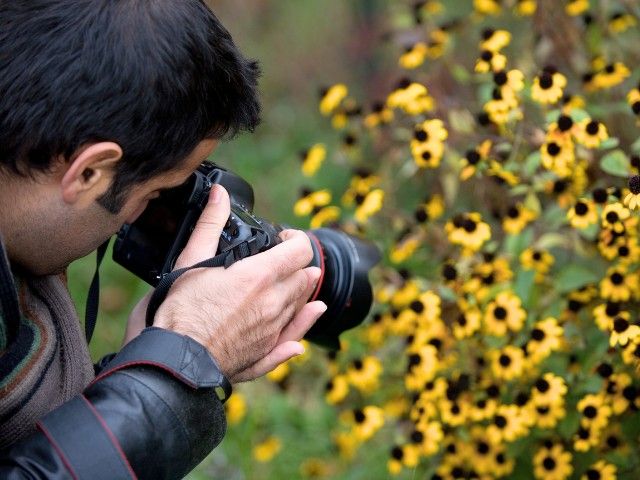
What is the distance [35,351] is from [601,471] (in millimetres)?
975

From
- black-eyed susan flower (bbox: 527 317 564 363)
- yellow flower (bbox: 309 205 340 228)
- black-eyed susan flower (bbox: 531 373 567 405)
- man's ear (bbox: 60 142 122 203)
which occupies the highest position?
man's ear (bbox: 60 142 122 203)

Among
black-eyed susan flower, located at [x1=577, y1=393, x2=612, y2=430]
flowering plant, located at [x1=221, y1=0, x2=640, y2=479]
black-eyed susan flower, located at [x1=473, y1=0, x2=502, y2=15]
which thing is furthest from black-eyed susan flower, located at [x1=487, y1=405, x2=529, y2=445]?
black-eyed susan flower, located at [x1=473, y1=0, x2=502, y2=15]

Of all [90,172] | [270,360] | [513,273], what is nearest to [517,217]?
[513,273]

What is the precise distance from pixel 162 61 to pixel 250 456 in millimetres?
1443

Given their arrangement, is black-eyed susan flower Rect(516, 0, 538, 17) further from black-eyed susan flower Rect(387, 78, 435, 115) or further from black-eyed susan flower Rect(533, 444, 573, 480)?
black-eyed susan flower Rect(533, 444, 573, 480)

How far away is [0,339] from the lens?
132 cm

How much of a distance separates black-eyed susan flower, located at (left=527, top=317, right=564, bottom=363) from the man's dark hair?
0.77 m

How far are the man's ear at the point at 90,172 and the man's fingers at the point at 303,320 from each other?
1.24ft

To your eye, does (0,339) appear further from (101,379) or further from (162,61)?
(162,61)

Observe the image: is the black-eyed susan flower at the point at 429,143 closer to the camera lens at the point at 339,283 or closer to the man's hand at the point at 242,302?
the camera lens at the point at 339,283

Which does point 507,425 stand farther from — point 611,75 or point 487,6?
point 487,6

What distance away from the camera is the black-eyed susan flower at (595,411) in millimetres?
1762

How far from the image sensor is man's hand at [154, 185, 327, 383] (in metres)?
1.44

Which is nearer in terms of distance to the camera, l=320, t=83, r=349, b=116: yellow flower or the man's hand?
the man's hand
